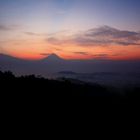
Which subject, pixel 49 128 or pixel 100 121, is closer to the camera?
pixel 49 128

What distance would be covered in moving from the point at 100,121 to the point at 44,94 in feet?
24.6

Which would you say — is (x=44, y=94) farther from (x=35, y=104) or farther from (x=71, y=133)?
(x=71, y=133)

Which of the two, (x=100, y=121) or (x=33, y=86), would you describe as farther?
(x=33, y=86)

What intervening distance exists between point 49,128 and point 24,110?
3315 millimetres

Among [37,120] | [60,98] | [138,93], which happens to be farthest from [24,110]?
[138,93]

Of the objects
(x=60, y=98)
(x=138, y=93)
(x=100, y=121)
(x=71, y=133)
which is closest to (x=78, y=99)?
(x=60, y=98)

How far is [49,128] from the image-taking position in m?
21.9

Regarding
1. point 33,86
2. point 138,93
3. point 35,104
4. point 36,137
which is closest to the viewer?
point 36,137

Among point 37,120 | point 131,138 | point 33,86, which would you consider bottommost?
point 131,138

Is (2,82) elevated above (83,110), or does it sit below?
above

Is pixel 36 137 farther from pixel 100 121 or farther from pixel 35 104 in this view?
pixel 100 121

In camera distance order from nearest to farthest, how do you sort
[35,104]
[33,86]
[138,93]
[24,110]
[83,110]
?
[24,110] < [35,104] < [83,110] < [33,86] < [138,93]

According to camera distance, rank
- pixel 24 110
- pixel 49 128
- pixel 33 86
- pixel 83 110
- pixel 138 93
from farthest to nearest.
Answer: pixel 138 93 → pixel 33 86 → pixel 83 110 → pixel 24 110 → pixel 49 128

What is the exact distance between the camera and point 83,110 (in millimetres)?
27906
